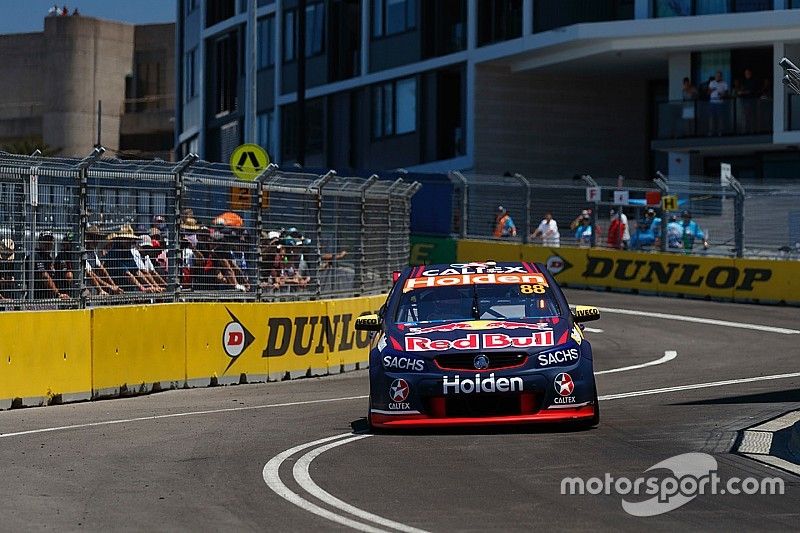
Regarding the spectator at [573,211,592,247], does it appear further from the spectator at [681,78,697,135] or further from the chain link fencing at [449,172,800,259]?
the spectator at [681,78,697,135]

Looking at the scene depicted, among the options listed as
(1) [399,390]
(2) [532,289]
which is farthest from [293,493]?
(2) [532,289]

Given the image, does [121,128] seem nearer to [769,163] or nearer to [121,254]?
[769,163]

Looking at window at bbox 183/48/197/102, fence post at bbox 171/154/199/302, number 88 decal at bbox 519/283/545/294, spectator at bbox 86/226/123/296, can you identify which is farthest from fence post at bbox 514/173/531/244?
window at bbox 183/48/197/102

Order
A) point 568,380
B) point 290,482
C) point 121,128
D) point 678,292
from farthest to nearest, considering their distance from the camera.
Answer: point 121,128, point 678,292, point 568,380, point 290,482

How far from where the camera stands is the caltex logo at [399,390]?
11.8 meters

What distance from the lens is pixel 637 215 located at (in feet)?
109

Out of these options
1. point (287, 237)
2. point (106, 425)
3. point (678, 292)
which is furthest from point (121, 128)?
point (106, 425)

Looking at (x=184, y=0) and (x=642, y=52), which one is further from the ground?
(x=184, y=0)

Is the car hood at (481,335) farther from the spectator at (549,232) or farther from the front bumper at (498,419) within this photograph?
the spectator at (549,232)

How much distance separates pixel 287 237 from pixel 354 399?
4232mm

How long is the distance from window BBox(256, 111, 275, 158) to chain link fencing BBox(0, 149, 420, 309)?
3606 centimetres

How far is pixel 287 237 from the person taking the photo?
64.0 feet

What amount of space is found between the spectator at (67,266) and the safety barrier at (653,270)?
17.6 meters

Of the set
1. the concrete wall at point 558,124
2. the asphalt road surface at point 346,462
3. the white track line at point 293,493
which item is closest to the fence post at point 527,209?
the concrete wall at point 558,124
